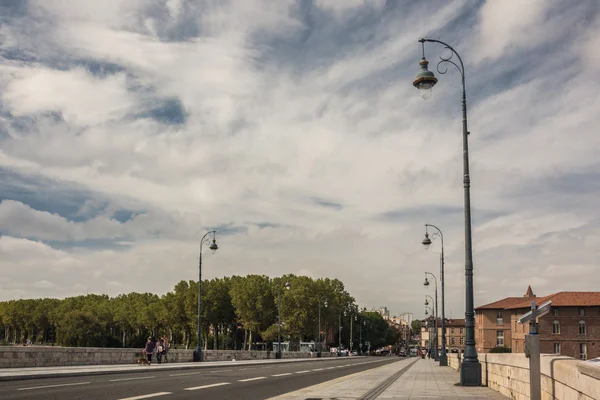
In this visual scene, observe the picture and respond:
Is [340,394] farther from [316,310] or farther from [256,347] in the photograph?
[256,347]

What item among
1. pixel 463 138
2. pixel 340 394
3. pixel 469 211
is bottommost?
pixel 340 394

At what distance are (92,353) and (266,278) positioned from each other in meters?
80.7

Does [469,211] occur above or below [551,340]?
above

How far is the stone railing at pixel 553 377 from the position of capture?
5664mm

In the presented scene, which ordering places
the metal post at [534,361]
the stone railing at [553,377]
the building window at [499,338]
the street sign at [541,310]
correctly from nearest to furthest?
1. the stone railing at [553,377]
2. the street sign at [541,310]
3. the metal post at [534,361]
4. the building window at [499,338]

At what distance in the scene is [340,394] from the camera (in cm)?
1491

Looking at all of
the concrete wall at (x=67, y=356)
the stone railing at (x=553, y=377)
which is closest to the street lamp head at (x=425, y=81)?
the stone railing at (x=553, y=377)

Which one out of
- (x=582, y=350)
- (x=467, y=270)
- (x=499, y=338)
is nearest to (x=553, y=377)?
(x=467, y=270)

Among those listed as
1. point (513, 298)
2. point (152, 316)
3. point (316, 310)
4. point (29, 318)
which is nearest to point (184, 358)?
point (316, 310)

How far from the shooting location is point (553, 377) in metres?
7.86

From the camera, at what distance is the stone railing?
223 inches

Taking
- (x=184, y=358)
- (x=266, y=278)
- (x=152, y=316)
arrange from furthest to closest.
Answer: (x=152, y=316)
(x=266, y=278)
(x=184, y=358)

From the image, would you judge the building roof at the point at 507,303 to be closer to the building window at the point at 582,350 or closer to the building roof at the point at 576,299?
the building roof at the point at 576,299

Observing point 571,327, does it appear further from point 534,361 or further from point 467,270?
point 534,361
